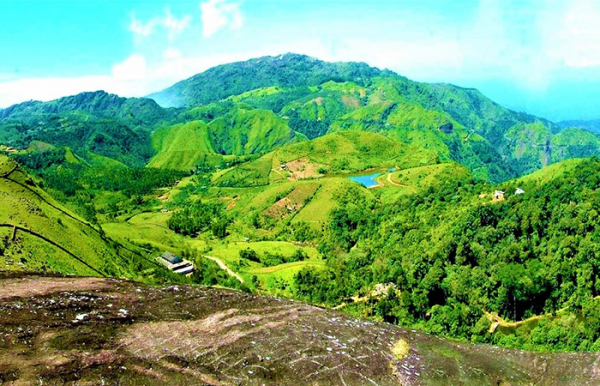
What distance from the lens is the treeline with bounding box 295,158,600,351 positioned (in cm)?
5784

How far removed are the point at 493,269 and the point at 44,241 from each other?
209ft

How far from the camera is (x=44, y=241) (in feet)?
112

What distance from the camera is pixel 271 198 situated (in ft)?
456

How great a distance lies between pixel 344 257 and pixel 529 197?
38403 mm

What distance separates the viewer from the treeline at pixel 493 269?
190 ft

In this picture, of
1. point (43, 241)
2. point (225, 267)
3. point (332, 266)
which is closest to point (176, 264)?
point (225, 267)

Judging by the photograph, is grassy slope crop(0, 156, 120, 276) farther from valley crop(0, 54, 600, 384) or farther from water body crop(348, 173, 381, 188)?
water body crop(348, 173, 381, 188)

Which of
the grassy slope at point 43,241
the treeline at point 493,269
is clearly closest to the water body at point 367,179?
the treeline at point 493,269

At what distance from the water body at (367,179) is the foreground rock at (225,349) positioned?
434ft

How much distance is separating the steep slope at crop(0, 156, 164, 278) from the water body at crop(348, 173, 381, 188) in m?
105

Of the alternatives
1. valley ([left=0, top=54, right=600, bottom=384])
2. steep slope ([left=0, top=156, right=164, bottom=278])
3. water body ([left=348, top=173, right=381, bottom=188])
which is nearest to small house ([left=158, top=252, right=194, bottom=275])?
valley ([left=0, top=54, right=600, bottom=384])

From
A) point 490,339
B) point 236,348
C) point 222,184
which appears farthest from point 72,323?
point 222,184

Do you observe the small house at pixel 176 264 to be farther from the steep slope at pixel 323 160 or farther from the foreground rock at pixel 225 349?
the steep slope at pixel 323 160

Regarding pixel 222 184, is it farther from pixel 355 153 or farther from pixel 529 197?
pixel 529 197
